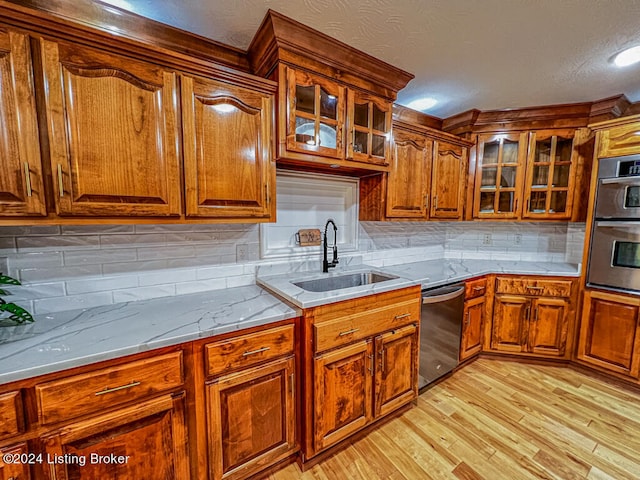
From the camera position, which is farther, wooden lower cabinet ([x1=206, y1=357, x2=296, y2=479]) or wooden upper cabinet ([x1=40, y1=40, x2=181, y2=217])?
wooden lower cabinet ([x1=206, y1=357, x2=296, y2=479])

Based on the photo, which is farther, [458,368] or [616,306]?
[458,368]

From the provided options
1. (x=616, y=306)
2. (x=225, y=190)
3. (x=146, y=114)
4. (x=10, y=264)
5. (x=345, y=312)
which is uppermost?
(x=146, y=114)

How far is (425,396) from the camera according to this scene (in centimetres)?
205

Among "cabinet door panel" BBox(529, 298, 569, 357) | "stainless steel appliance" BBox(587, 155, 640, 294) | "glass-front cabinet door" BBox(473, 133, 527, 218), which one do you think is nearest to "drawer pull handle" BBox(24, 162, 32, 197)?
"glass-front cabinet door" BBox(473, 133, 527, 218)

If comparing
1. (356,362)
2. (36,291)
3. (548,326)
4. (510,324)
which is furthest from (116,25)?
(548,326)

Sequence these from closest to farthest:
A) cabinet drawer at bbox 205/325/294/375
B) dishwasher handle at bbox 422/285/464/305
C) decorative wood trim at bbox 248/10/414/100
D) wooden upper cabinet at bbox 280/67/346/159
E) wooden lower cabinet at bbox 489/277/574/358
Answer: cabinet drawer at bbox 205/325/294/375 < decorative wood trim at bbox 248/10/414/100 < wooden upper cabinet at bbox 280/67/346/159 < dishwasher handle at bbox 422/285/464/305 < wooden lower cabinet at bbox 489/277/574/358

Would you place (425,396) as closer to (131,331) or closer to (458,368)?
(458,368)

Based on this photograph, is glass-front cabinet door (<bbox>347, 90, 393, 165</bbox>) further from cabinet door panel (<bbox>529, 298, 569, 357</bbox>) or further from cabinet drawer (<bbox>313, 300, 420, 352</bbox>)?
cabinet door panel (<bbox>529, 298, 569, 357</bbox>)

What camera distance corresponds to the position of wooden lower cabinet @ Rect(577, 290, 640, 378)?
82.1 inches

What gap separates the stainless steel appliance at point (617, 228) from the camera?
6.62 ft

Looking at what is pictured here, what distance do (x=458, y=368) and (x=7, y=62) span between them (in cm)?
335

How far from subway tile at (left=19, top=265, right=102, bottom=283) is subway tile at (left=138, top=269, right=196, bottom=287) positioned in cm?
21

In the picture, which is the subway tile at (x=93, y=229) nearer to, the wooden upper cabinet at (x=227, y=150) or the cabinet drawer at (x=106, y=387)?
the wooden upper cabinet at (x=227, y=150)

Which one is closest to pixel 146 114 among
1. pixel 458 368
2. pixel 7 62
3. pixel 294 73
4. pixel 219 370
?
pixel 7 62
